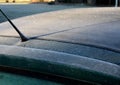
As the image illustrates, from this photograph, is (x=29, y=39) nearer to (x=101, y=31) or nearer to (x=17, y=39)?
(x=17, y=39)

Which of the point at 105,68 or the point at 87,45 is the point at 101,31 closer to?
the point at 87,45

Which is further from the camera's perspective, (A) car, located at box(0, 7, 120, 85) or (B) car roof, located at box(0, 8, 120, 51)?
(B) car roof, located at box(0, 8, 120, 51)

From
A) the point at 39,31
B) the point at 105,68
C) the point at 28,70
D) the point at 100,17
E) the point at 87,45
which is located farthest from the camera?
the point at 100,17

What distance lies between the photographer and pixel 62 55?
1421 millimetres

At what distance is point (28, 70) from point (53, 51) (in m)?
0.11

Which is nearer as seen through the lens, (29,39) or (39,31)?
(29,39)

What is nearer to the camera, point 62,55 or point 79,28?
point 62,55

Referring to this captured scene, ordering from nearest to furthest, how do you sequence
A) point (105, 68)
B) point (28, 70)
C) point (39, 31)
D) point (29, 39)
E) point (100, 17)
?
point (105, 68) → point (28, 70) → point (29, 39) → point (39, 31) → point (100, 17)

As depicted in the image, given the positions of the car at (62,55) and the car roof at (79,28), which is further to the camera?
the car roof at (79,28)

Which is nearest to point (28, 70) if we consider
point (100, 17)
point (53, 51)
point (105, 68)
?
point (53, 51)

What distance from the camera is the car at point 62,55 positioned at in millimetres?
1311

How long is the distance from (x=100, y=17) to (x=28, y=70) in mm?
762

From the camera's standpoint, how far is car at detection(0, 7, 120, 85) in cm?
131

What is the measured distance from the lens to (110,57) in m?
1.43
